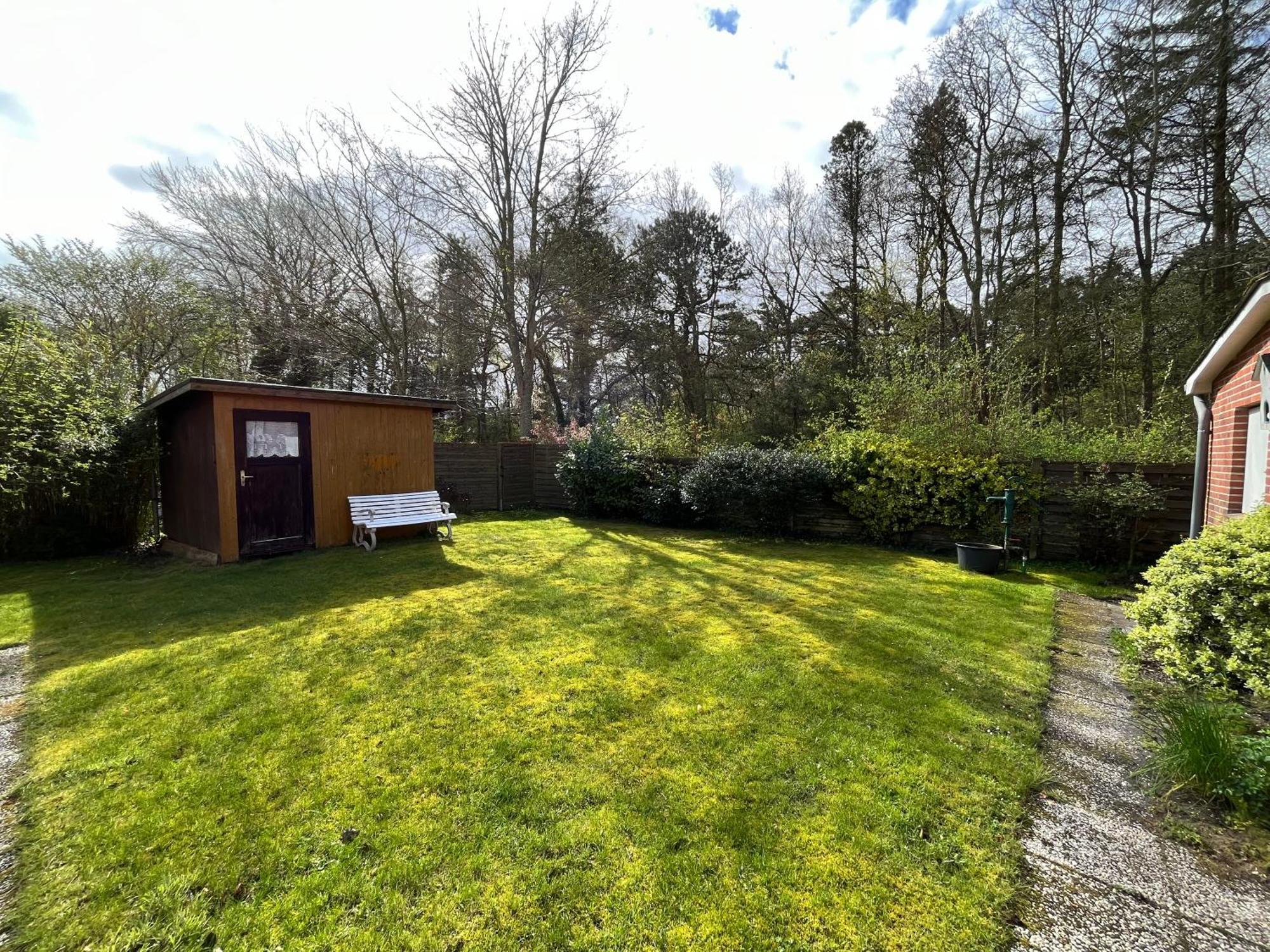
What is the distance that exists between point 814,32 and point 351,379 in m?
14.2

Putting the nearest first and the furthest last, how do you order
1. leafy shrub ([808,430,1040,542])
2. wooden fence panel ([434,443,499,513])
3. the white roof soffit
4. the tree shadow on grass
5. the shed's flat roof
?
the white roof soffit
the tree shadow on grass
the shed's flat roof
leafy shrub ([808,430,1040,542])
wooden fence panel ([434,443,499,513])

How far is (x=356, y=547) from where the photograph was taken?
7.18m

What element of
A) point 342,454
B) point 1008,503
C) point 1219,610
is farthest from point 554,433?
point 1219,610

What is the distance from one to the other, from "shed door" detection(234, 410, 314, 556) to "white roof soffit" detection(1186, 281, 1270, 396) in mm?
9225

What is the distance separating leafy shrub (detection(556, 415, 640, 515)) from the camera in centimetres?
998

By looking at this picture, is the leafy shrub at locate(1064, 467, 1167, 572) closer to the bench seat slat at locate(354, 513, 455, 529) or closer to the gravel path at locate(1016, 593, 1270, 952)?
the gravel path at locate(1016, 593, 1270, 952)

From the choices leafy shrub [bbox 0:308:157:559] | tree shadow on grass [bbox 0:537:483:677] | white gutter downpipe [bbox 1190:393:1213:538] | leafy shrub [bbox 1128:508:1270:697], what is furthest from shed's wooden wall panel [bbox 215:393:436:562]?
white gutter downpipe [bbox 1190:393:1213:538]

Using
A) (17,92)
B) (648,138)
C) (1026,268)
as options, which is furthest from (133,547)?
(1026,268)

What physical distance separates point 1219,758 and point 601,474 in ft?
28.3

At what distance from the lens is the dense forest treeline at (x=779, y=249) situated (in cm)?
845

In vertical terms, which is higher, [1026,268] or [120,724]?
[1026,268]

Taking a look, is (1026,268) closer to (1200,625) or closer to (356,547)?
(1200,625)

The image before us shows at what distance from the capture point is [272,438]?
21.2 ft

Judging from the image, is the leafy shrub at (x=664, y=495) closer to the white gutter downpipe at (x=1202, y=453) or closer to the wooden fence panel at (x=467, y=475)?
the wooden fence panel at (x=467, y=475)
